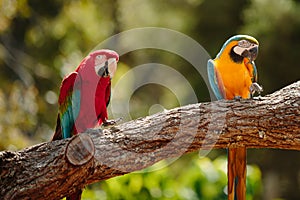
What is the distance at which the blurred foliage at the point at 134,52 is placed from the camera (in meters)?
4.30

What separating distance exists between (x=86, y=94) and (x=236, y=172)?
21.7 inches

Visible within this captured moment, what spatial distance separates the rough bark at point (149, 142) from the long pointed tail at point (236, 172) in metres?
0.12

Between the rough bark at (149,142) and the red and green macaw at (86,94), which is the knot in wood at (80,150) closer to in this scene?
the rough bark at (149,142)

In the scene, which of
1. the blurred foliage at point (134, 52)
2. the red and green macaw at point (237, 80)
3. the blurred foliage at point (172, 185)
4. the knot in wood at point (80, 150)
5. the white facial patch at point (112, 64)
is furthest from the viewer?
the blurred foliage at point (134, 52)

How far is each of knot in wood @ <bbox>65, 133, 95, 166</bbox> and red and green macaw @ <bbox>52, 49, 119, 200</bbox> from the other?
134 millimetres

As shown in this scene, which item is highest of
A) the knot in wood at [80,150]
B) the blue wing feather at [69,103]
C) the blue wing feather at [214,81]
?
the blue wing feather at [214,81]

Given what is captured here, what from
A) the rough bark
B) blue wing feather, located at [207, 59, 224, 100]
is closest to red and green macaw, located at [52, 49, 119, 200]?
the rough bark

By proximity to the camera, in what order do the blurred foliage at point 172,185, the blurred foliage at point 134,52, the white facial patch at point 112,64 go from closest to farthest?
the white facial patch at point 112,64
the blurred foliage at point 172,185
the blurred foliage at point 134,52

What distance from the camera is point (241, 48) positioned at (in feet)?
6.29

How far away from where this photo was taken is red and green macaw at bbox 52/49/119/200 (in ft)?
5.94

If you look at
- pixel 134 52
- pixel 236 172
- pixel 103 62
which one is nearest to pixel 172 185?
pixel 236 172

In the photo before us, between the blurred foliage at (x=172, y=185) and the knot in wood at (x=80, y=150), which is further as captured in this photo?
the blurred foliage at (x=172, y=185)

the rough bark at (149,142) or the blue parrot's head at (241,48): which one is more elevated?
the blue parrot's head at (241,48)

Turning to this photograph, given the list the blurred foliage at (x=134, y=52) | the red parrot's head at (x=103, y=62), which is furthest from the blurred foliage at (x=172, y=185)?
the red parrot's head at (x=103, y=62)
